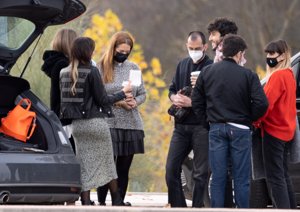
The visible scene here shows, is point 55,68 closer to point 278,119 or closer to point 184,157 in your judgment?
point 184,157

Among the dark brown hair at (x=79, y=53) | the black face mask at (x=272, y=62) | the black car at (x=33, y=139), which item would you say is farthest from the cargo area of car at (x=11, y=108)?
the black face mask at (x=272, y=62)

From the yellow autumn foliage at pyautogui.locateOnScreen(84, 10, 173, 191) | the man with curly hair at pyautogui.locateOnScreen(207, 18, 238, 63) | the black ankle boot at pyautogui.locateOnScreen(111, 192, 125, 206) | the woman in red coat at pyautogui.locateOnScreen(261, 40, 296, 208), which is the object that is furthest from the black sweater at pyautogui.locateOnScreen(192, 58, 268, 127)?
the yellow autumn foliage at pyautogui.locateOnScreen(84, 10, 173, 191)

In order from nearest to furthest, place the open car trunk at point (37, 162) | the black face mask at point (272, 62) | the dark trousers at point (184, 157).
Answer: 1. the open car trunk at point (37, 162)
2. the black face mask at point (272, 62)
3. the dark trousers at point (184, 157)

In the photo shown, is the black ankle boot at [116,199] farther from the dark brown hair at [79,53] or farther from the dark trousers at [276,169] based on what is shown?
the dark trousers at [276,169]

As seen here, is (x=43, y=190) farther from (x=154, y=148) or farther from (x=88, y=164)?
(x=154, y=148)

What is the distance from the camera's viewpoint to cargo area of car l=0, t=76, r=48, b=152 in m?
13.3

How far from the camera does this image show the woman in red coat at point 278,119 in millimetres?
13820

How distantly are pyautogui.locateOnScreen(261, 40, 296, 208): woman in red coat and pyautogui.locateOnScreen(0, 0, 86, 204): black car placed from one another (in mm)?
1752

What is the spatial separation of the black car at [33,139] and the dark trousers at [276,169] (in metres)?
1.74

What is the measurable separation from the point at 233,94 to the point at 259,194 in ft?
5.72

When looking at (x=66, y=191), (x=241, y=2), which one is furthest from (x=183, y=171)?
(x=241, y=2)

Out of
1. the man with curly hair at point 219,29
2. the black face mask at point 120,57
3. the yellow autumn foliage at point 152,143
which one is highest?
the man with curly hair at point 219,29

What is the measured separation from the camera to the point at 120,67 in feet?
49.6

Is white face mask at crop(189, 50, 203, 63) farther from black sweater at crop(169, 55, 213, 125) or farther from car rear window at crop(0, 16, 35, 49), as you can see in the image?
car rear window at crop(0, 16, 35, 49)
